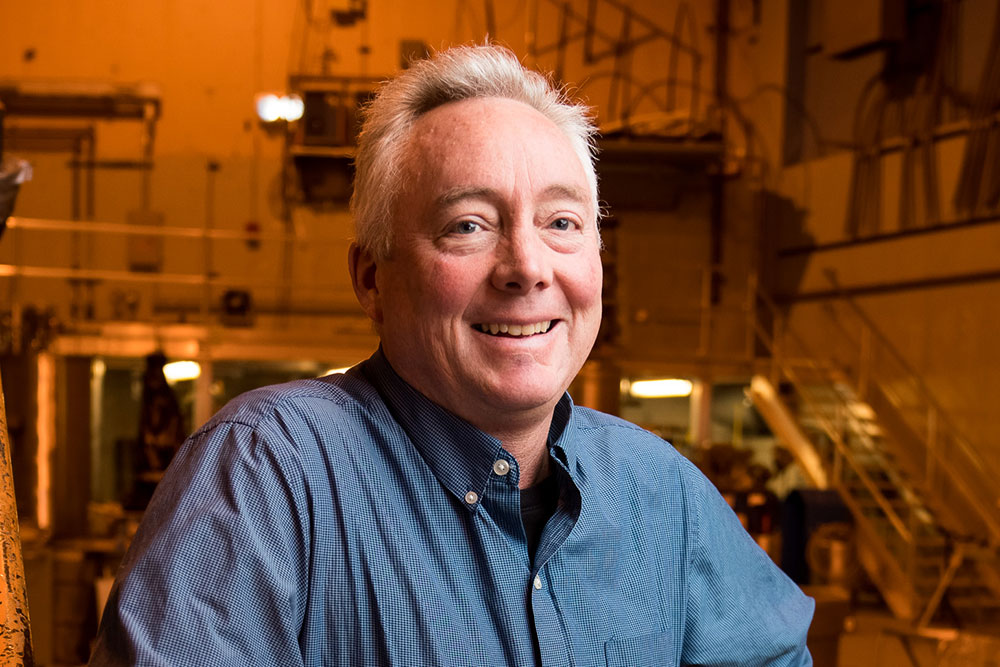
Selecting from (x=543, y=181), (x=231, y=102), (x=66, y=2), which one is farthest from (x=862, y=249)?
(x=543, y=181)

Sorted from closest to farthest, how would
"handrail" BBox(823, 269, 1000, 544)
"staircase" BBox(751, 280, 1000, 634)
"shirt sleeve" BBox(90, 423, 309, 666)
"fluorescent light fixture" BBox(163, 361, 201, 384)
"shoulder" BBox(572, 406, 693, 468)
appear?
"shirt sleeve" BBox(90, 423, 309, 666) → "shoulder" BBox(572, 406, 693, 468) → "staircase" BBox(751, 280, 1000, 634) → "handrail" BBox(823, 269, 1000, 544) → "fluorescent light fixture" BBox(163, 361, 201, 384)

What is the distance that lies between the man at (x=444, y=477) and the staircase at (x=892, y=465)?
522cm

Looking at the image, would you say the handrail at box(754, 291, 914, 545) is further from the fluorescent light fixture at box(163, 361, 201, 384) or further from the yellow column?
the yellow column

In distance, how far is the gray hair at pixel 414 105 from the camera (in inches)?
50.3

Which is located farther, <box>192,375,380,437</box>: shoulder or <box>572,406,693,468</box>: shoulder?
<box>572,406,693,468</box>: shoulder

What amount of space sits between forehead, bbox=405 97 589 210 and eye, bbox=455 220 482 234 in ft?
0.15

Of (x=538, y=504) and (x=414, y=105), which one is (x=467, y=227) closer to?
(x=414, y=105)

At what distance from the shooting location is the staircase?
626cm

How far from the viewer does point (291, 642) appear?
3.43 feet

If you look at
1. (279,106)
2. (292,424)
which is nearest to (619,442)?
(292,424)

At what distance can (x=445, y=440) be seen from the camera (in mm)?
1228

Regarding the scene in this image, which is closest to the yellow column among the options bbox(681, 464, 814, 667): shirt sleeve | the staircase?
bbox(681, 464, 814, 667): shirt sleeve

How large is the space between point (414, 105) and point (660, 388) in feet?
25.7

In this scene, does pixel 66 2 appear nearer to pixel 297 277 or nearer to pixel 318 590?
pixel 297 277
